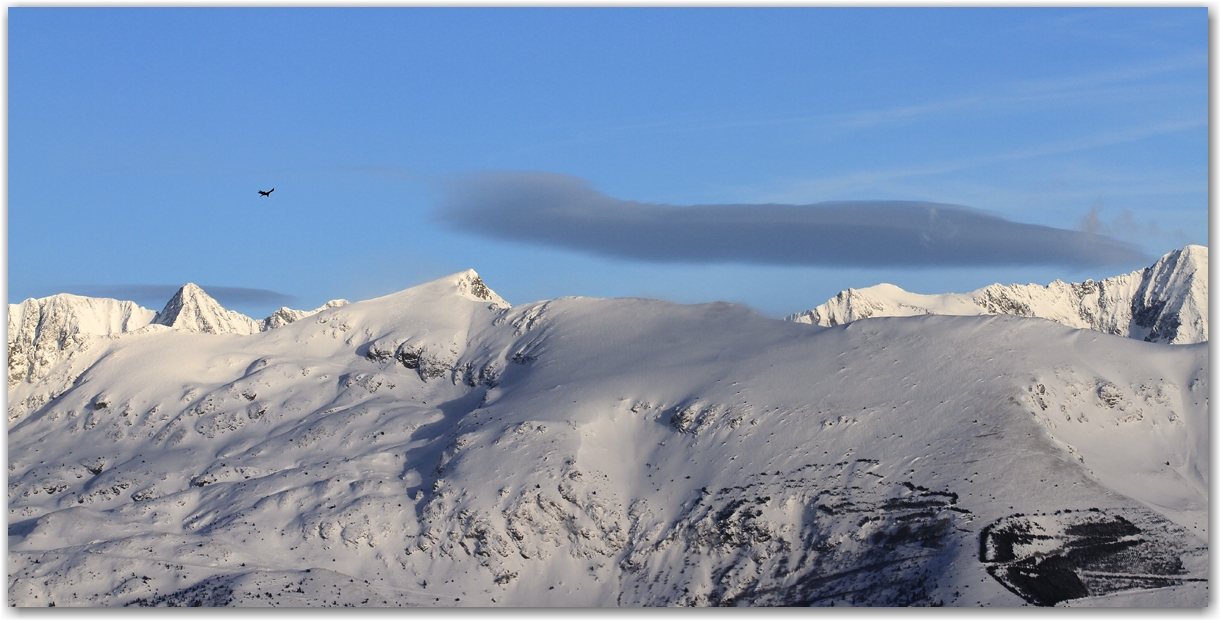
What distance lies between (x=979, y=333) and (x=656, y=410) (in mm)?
35020

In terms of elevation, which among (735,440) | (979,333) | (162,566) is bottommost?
(162,566)

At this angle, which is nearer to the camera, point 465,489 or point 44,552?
point 44,552

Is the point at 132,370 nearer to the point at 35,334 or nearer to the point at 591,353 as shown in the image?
the point at 35,334

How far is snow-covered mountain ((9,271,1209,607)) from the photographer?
103 metres

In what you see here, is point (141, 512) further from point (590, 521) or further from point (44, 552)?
point (590, 521)

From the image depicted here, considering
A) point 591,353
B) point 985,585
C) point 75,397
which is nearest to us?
point 985,585

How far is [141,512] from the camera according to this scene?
4818 inches

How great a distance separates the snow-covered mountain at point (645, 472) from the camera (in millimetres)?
103062

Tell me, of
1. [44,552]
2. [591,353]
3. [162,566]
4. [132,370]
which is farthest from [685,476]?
[132,370]

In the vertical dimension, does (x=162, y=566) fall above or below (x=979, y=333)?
below

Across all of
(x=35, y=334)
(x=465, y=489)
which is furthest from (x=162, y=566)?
(x=35, y=334)

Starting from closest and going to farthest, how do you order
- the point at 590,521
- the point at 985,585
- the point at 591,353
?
the point at 985,585, the point at 590,521, the point at 591,353

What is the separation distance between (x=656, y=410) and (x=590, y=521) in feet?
60.3

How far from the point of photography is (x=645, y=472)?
125m
